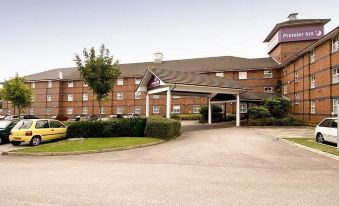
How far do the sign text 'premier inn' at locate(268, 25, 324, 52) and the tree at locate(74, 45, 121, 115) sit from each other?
86.8 feet

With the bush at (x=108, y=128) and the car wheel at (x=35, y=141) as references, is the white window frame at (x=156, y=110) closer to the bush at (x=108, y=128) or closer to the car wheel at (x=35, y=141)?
the bush at (x=108, y=128)

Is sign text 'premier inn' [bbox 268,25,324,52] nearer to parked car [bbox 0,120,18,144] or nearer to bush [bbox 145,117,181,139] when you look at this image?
bush [bbox 145,117,181,139]

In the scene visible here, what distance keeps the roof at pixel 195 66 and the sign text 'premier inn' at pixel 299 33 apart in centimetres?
397

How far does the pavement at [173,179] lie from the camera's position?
5309 mm

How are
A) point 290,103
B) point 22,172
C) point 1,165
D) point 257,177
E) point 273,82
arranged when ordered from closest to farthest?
point 257,177, point 22,172, point 1,165, point 290,103, point 273,82

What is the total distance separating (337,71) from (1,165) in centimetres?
2422

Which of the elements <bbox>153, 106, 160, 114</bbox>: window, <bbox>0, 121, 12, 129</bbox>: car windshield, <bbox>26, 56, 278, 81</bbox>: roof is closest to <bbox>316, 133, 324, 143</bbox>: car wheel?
<bbox>0, 121, 12, 129</bbox>: car windshield

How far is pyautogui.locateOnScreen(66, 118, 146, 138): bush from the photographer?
1656 cm

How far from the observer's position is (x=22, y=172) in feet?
26.6

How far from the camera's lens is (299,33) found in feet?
118

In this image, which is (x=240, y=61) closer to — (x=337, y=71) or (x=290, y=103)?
(x=290, y=103)

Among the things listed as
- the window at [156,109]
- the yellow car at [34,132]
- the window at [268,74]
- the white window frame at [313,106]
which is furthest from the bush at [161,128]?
the window at [156,109]

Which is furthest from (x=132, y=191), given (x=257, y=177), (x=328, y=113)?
(x=328, y=113)

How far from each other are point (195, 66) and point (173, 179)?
38854 millimetres
